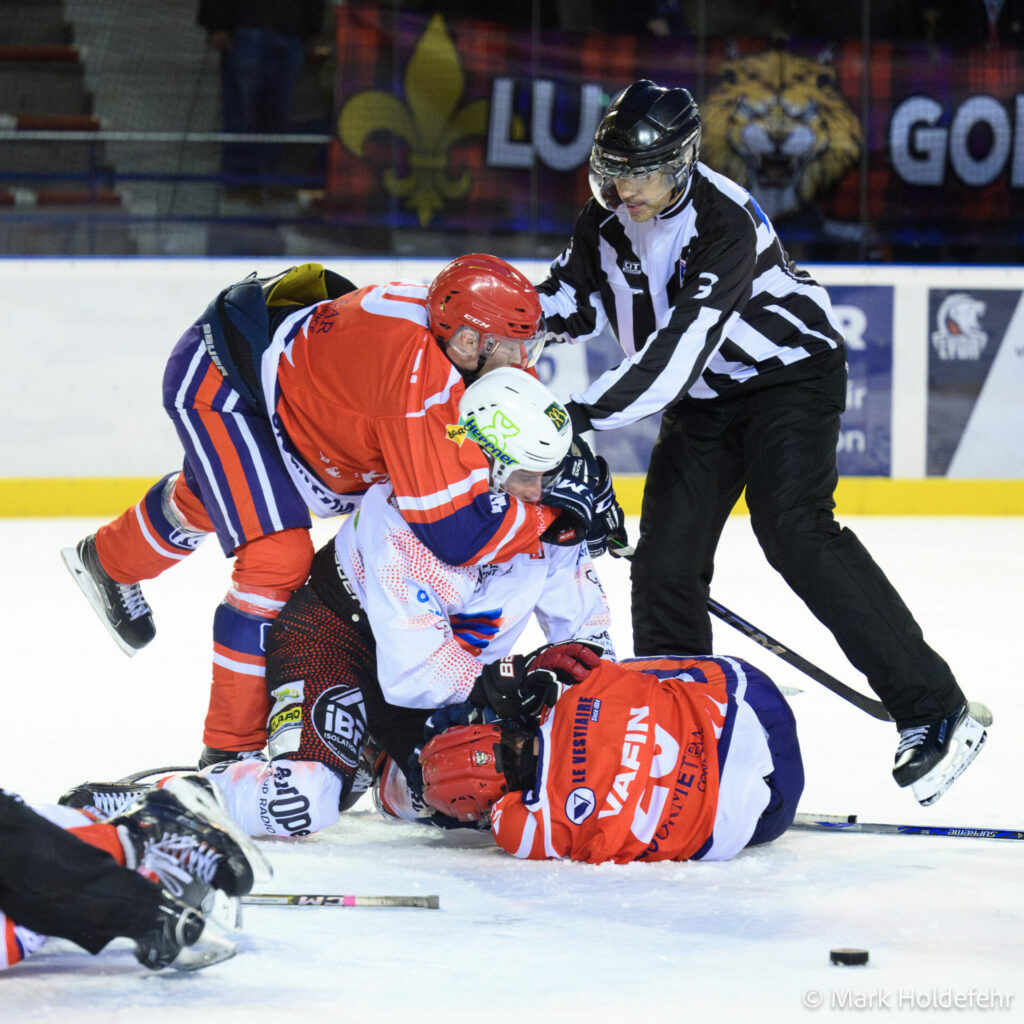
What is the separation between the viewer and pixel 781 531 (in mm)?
2846

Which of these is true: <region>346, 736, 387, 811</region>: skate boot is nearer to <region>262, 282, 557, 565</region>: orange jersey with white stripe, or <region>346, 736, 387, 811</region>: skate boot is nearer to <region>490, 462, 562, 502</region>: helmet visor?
<region>262, 282, 557, 565</region>: orange jersey with white stripe

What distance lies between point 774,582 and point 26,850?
376 centimetres

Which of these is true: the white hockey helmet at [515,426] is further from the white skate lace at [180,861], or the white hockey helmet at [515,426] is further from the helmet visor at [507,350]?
the white skate lace at [180,861]

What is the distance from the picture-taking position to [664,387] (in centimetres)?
276

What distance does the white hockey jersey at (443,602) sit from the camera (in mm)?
2486

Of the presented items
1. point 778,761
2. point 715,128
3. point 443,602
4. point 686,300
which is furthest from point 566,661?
point 715,128

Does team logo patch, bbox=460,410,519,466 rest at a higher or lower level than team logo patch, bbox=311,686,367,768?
higher

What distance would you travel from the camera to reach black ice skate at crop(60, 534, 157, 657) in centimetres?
338

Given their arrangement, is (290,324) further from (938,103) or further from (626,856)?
(938,103)

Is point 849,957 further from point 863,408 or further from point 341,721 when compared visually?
point 863,408

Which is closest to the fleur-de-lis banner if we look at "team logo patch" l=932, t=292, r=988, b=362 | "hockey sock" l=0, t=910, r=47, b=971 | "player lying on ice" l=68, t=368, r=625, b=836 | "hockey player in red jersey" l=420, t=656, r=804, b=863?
"team logo patch" l=932, t=292, r=988, b=362

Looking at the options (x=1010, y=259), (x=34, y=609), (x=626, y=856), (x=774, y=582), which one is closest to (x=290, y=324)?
(x=626, y=856)

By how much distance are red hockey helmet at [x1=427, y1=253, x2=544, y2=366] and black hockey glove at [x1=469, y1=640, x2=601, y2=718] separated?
57cm

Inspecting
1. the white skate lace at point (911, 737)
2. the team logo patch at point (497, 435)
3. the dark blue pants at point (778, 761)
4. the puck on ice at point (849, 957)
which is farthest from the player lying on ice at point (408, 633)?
the puck on ice at point (849, 957)
